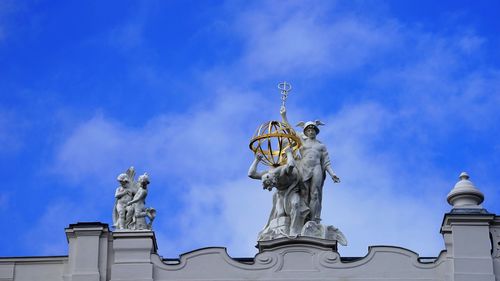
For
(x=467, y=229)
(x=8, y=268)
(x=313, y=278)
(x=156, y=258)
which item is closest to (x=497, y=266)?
(x=467, y=229)

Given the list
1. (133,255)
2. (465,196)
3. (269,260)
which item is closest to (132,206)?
(133,255)

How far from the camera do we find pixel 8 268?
4234cm

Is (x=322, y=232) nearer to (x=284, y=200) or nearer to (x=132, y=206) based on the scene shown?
(x=284, y=200)

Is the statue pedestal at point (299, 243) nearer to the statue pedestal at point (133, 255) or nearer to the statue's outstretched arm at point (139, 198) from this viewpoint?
the statue pedestal at point (133, 255)

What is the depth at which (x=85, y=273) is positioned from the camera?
41.8 m

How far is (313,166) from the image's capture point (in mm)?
43406

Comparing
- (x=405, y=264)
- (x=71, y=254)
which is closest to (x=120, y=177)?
(x=71, y=254)

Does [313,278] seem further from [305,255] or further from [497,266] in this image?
[497,266]

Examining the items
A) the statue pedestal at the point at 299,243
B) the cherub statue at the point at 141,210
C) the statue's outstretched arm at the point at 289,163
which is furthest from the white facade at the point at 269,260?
the statue's outstretched arm at the point at 289,163

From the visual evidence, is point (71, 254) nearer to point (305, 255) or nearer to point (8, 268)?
point (8, 268)

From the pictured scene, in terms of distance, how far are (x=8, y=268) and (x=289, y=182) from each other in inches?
235

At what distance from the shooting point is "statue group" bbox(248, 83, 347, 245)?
42.8m

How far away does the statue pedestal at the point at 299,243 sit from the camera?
138 ft

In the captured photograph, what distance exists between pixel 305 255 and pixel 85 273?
437cm
